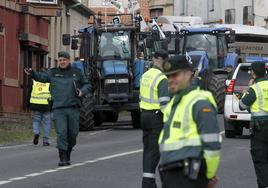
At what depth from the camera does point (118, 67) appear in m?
23.5

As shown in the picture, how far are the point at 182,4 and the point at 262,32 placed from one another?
2990cm

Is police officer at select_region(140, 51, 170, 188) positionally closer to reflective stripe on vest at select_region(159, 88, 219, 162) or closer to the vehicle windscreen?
reflective stripe on vest at select_region(159, 88, 219, 162)

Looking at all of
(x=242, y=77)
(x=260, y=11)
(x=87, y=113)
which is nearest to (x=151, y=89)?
(x=242, y=77)

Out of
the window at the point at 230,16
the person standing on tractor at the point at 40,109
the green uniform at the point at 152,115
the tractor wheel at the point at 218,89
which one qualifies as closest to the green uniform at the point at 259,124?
the green uniform at the point at 152,115

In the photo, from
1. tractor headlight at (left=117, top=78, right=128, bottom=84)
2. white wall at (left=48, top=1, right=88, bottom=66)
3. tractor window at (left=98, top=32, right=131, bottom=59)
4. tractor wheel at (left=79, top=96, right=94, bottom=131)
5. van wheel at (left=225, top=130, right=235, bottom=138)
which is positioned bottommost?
van wheel at (left=225, top=130, right=235, bottom=138)

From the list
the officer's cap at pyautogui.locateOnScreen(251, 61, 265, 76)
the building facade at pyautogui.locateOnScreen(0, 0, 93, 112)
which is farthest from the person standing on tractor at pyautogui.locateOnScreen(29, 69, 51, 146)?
the building facade at pyautogui.locateOnScreen(0, 0, 93, 112)

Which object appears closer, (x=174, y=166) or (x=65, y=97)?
(x=174, y=166)

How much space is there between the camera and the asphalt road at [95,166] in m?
11.8

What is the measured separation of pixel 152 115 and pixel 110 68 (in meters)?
13.5

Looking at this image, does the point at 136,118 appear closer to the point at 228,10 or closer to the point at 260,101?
the point at 260,101

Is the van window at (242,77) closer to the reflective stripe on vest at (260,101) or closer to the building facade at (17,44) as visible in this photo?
the reflective stripe on vest at (260,101)

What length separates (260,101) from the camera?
10.9 metres

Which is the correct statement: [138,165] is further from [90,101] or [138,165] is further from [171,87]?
[90,101]

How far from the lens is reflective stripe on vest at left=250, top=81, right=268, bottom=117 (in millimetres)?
10859
